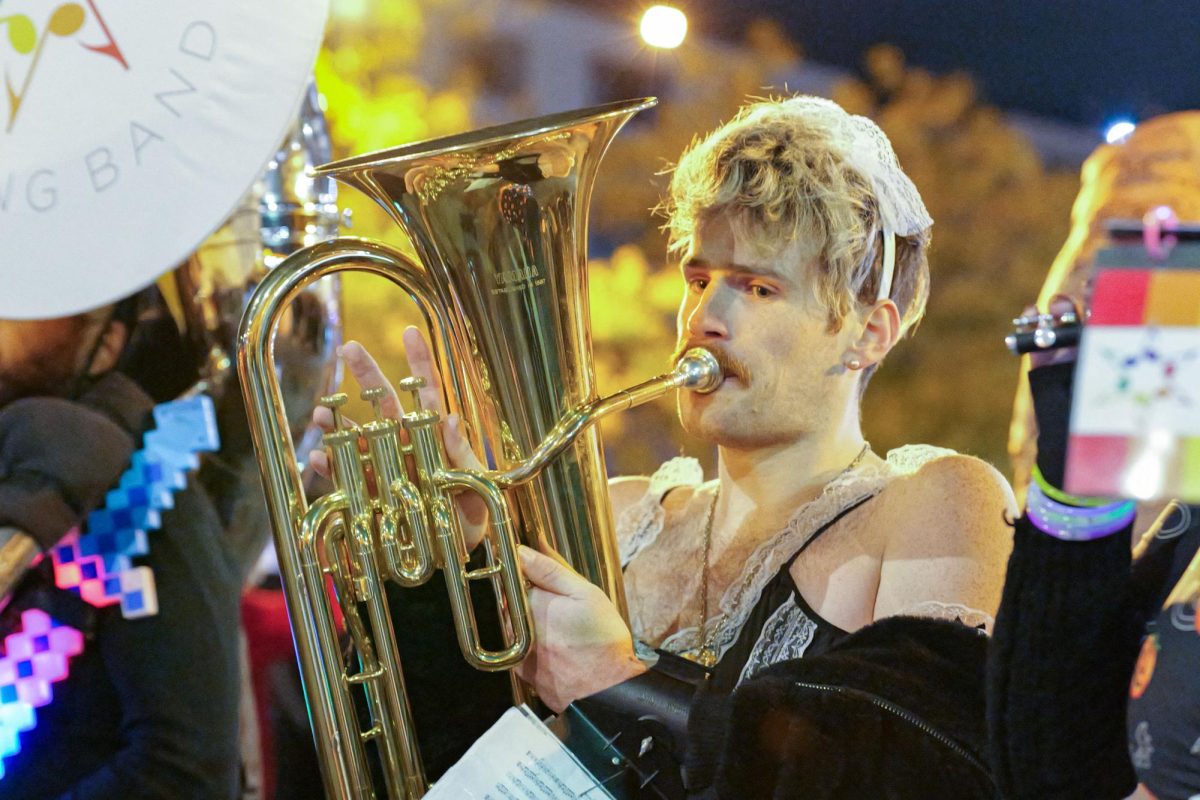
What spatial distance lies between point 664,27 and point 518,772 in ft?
4.65

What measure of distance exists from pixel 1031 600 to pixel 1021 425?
2.57 feet

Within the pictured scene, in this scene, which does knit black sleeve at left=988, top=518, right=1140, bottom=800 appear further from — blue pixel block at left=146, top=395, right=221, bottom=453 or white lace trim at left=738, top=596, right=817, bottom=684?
blue pixel block at left=146, top=395, right=221, bottom=453

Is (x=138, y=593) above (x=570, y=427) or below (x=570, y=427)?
below

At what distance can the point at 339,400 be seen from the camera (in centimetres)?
142

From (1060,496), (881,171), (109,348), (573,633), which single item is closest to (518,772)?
(573,633)

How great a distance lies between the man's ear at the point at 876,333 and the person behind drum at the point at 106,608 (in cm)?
136

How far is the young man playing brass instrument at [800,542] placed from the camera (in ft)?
4.39

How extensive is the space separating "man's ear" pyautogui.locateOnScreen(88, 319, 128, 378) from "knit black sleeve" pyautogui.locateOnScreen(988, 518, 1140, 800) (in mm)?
1770

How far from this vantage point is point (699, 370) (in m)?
1.48

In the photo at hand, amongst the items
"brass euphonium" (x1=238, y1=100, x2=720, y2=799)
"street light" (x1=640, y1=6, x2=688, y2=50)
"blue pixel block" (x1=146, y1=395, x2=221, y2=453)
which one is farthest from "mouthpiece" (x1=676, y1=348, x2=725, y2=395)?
"blue pixel block" (x1=146, y1=395, x2=221, y2=453)

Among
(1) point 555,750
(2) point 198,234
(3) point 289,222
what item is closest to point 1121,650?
(1) point 555,750

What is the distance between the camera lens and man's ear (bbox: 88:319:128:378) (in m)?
2.25

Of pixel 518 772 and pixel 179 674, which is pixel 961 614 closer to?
pixel 518 772

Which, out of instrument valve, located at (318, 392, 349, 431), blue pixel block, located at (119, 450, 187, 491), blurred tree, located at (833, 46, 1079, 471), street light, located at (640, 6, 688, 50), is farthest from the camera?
blue pixel block, located at (119, 450, 187, 491)
